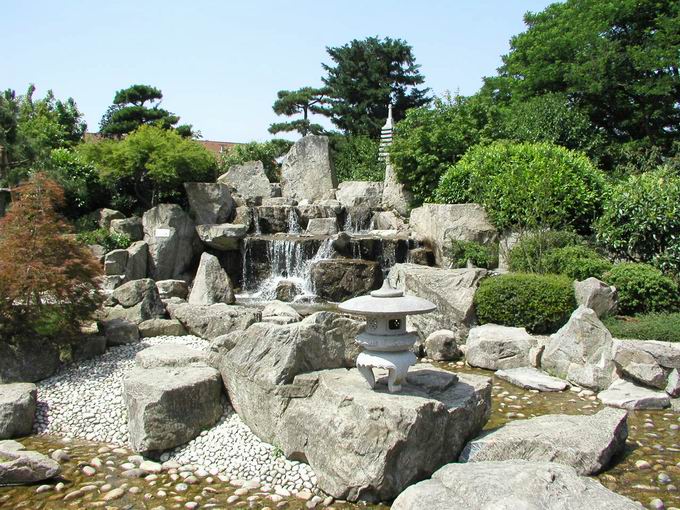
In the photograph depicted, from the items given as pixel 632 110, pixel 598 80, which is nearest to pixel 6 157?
pixel 598 80

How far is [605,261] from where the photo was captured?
1209cm

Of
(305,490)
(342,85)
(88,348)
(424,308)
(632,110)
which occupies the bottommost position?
(305,490)

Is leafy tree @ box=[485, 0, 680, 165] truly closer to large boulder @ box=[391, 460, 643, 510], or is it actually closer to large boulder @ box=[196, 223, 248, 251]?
large boulder @ box=[196, 223, 248, 251]

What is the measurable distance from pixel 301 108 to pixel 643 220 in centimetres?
2448

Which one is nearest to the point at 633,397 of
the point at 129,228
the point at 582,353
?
the point at 582,353

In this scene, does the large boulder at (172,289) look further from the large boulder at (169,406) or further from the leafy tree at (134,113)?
the leafy tree at (134,113)

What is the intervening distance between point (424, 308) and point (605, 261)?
24.9ft

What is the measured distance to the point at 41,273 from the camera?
27.7 feet

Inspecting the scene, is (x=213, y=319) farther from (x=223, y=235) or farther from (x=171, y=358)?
(x=223, y=235)

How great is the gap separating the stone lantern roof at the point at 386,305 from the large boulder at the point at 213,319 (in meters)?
4.00

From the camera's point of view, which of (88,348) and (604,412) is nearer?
(604,412)

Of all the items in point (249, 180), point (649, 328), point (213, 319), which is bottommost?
point (649, 328)

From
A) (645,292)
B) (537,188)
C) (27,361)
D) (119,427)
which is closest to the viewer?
(119,427)

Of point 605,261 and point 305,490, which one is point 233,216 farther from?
point 305,490
